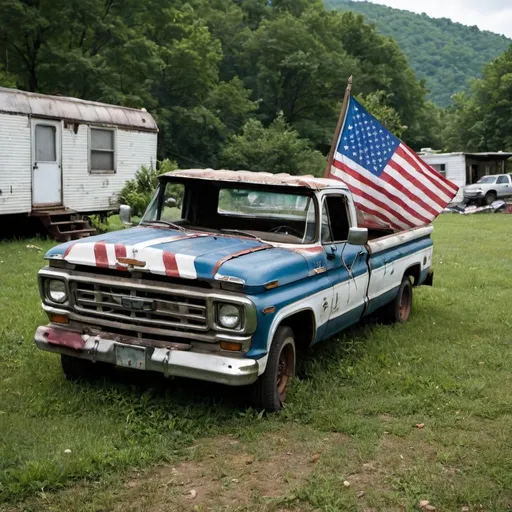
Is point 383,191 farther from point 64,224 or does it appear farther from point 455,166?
point 455,166

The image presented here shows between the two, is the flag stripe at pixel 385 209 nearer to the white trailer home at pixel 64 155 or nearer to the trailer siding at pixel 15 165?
the white trailer home at pixel 64 155

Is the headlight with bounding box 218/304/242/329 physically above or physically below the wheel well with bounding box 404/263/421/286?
above

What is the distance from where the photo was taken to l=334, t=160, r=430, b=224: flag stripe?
26.0 ft

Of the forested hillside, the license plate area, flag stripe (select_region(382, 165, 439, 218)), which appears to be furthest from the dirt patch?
the forested hillside

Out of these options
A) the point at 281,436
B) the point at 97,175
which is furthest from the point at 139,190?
the point at 281,436

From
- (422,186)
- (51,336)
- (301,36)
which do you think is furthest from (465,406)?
(301,36)

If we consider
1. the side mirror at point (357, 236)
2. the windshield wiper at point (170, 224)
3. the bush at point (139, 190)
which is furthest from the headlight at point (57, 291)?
the bush at point (139, 190)

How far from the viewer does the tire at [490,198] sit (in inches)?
1250

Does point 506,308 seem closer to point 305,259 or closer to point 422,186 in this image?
point 422,186

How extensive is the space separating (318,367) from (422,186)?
344cm

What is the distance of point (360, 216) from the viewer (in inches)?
326

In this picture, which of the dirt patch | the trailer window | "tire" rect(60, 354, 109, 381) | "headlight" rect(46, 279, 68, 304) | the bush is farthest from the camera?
the bush

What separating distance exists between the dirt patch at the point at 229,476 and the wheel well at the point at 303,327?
41.7 inches

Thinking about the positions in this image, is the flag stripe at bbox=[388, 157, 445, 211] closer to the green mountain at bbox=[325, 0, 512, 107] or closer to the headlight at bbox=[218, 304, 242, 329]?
the headlight at bbox=[218, 304, 242, 329]
